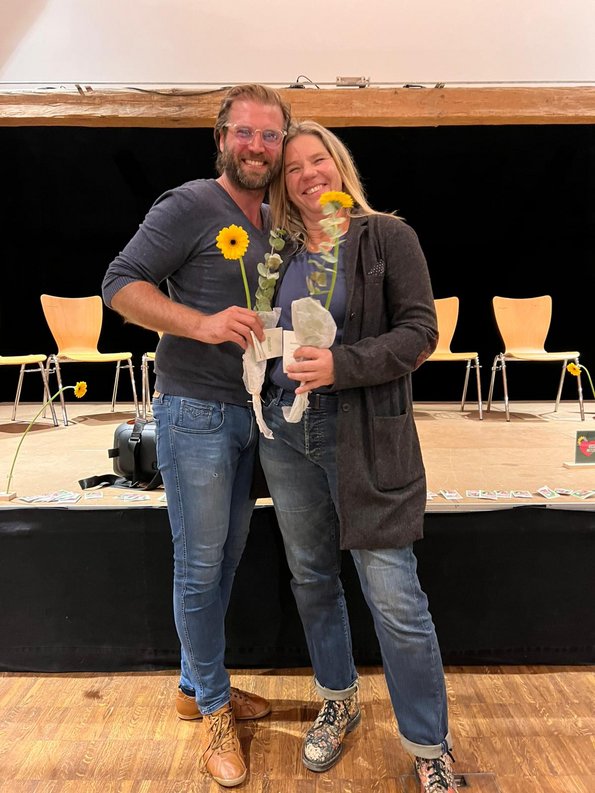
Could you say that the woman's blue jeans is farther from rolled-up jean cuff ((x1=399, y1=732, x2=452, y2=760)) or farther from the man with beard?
the man with beard

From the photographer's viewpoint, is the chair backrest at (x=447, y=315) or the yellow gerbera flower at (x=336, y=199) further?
the chair backrest at (x=447, y=315)

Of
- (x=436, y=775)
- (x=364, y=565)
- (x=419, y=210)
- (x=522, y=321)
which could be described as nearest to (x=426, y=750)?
(x=436, y=775)

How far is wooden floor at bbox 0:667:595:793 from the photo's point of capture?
1.32 m

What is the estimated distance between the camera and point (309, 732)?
1.42 metres

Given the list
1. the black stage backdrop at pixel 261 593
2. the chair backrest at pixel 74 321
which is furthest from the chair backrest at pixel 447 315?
the black stage backdrop at pixel 261 593

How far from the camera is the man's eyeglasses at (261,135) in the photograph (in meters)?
1.26

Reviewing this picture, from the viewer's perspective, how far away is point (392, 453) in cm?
121

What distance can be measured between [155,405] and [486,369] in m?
4.96

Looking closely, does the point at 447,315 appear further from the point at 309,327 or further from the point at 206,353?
the point at 309,327

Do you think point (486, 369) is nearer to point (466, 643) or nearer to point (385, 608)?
point (466, 643)

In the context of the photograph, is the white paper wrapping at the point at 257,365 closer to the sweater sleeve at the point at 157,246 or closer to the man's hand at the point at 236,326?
the man's hand at the point at 236,326
